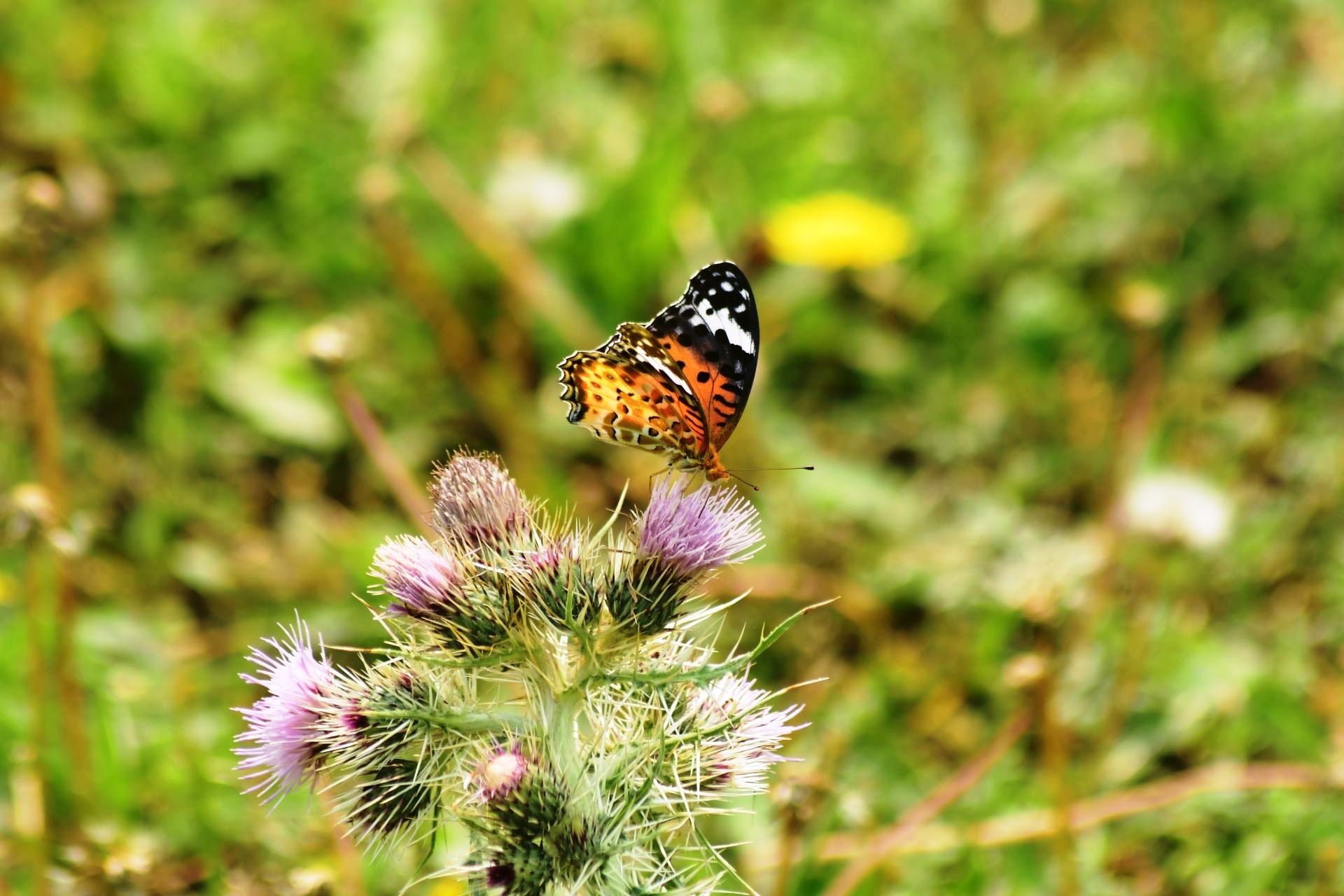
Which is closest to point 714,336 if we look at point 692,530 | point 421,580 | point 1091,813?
point 692,530

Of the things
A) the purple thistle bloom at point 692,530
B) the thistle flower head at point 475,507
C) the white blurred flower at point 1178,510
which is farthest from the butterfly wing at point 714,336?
the white blurred flower at point 1178,510

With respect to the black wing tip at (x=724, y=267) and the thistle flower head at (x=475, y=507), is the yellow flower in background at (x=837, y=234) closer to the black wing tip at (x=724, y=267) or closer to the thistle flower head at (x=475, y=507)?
the black wing tip at (x=724, y=267)

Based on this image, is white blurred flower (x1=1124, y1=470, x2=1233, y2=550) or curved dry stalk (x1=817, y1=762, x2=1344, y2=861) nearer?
curved dry stalk (x1=817, y1=762, x2=1344, y2=861)

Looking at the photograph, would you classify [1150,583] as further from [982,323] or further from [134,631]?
[134,631]

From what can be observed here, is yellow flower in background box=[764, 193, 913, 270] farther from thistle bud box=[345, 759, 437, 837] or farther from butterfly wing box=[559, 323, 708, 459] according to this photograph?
thistle bud box=[345, 759, 437, 837]

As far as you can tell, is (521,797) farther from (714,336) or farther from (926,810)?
(926,810)

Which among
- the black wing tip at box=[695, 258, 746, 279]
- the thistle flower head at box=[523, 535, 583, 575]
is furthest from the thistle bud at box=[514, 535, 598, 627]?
the black wing tip at box=[695, 258, 746, 279]
